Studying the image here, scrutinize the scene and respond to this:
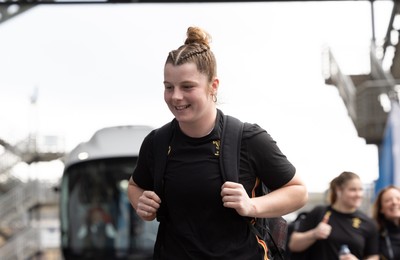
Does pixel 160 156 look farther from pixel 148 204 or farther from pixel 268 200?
pixel 268 200

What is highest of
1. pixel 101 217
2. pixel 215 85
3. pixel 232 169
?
pixel 215 85

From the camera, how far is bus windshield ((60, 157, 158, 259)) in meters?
18.2

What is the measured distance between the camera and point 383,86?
2086 centimetres

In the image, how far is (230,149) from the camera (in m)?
3.71

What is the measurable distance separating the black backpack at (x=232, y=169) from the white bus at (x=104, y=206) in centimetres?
1422

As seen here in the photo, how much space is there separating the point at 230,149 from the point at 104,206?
15087 mm

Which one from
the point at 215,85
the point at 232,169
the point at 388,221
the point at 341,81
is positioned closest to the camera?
the point at 232,169

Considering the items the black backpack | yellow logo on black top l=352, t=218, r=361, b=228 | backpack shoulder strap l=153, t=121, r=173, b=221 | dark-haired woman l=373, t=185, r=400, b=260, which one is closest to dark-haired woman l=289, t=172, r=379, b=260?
yellow logo on black top l=352, t=218, r=361, b=228

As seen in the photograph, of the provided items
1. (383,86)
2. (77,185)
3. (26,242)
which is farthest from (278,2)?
(26,242)

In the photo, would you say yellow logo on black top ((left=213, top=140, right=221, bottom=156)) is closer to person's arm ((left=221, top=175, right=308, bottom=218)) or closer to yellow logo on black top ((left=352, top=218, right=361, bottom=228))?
person's arm ((left=221, top=175, right=308, bottom=218))

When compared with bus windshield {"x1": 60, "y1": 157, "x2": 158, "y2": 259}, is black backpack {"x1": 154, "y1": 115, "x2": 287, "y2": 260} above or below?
above

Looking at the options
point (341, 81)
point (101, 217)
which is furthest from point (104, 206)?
point (341, 81)

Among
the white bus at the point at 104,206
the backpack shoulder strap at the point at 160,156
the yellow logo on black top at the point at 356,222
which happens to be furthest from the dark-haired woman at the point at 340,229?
the white bus at the point at 104,206

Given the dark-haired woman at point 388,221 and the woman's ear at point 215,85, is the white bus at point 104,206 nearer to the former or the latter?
the dark-haired woman at point 388,221
